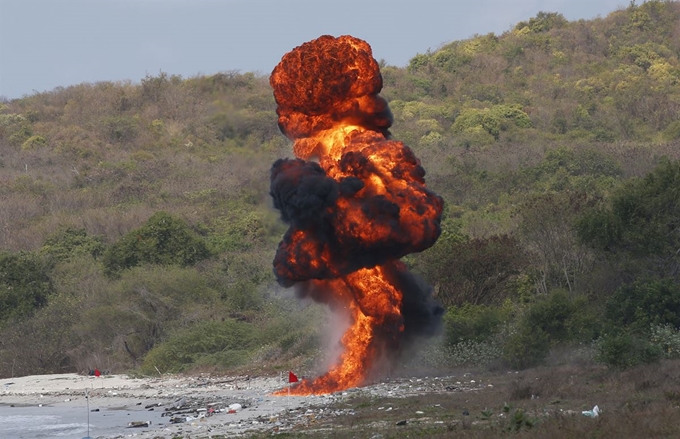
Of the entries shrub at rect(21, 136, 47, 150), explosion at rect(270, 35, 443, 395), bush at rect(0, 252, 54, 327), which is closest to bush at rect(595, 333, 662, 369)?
explosion at rect(270, 35, 443, 395)

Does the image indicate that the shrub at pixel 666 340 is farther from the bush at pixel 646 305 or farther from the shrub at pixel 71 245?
the shrub at pixel 71 245

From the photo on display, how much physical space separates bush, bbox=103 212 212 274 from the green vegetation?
152 millimetres

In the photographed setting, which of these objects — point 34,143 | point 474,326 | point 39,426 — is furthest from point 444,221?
point 34,143

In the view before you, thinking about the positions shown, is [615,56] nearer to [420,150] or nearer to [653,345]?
[420,150]

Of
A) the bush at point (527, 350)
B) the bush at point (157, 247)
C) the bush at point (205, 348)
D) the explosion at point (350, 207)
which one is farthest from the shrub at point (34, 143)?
the bush at point (527, 350)

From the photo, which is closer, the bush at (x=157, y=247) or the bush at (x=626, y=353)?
the bush at (x=626, y=353)

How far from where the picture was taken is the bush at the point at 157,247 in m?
75.1

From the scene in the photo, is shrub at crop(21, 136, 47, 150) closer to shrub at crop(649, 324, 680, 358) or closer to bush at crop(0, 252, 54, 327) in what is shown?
bush at crop(0, 252, 54, 327)

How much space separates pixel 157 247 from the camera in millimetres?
75938

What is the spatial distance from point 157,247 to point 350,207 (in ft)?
125

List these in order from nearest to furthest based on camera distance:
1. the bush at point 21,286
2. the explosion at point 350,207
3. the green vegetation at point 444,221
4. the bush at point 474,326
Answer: the explosion at point 350,207 < the bush at point 474,326 < the green vegetation at point 444,221 < the bush at point 21,286

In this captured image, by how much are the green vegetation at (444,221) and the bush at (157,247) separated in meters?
0.15

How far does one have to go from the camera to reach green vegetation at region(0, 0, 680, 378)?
50.5 metres

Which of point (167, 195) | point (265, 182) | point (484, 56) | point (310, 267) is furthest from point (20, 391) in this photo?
point (484, 56)
